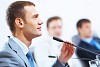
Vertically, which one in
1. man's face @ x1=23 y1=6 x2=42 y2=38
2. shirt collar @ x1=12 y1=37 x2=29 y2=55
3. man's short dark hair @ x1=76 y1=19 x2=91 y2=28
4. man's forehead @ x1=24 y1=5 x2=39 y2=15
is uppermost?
man's forehead @ x1=24 y1=5 x2=39 y2=15

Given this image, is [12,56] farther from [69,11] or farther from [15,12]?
[69,11]

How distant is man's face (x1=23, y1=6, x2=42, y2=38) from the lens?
1.46 m

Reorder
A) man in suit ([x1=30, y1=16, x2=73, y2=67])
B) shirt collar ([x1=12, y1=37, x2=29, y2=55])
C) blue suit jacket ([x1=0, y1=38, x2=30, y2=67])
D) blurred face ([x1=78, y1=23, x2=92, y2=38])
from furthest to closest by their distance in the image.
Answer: blurred face ([x1=78, y1=23, x2=92, y2=38]), man in suit ([x1=30, y1=16, x2=73, y2=67]), shirt collar ([x1=12, y1=37, x2=29, y2=55]), blue suit jacket ([x1=0, y1=38, x2=30, y2=67])

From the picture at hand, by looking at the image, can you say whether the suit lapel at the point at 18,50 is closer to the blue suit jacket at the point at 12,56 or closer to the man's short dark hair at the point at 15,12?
the blue suit jacket at the point at 12,56

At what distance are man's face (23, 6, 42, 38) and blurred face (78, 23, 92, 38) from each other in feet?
1.69

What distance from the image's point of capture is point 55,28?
1.83m

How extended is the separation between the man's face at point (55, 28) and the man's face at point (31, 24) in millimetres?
344

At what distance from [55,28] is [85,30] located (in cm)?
24

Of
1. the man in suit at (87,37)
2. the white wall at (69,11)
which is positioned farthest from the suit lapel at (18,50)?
the man in suit at (87,37)

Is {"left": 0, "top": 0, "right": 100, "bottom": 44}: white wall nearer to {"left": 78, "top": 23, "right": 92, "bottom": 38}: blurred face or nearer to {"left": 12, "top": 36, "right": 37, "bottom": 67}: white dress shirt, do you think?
{"left": 78, "top": 23, "right": 92, "bottom": 38}: blurred face

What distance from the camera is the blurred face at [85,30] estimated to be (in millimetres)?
1897

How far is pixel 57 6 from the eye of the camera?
6.12 ft

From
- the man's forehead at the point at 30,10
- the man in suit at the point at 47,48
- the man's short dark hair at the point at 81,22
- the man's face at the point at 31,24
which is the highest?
the man's forehead at the point at 30,10

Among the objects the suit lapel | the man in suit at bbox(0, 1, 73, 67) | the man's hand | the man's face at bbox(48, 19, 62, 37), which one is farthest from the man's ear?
the man's face at bbox(48, 19, 62, 37)
